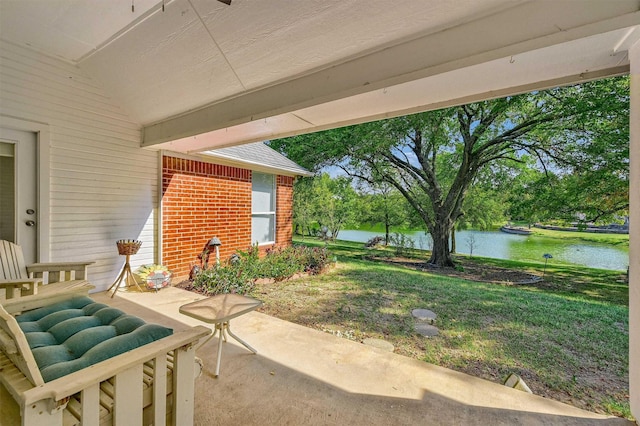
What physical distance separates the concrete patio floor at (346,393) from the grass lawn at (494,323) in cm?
44

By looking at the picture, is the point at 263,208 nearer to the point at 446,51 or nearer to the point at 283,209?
the point at 283,209

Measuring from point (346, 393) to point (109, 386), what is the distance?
1.56 metres

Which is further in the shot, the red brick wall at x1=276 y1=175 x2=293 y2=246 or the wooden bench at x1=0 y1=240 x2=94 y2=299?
the red brick wall at x1=276 y1=175 x2=293 y2=246

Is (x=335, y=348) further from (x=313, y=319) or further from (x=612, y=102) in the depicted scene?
(x=612, y=102)

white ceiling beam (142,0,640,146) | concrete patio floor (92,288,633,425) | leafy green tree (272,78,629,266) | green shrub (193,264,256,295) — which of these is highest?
leafy green tree (272,78,629,266)

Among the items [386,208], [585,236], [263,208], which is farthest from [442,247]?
[263,208]

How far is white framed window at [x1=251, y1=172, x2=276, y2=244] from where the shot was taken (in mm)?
7352

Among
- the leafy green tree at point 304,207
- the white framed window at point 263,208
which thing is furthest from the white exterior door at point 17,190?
the leafy green tree at point 304,207

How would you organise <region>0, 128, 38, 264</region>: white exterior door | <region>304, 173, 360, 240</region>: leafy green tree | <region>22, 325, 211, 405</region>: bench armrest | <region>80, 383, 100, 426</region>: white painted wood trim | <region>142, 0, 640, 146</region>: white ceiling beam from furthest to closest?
<region>304, 173, 360, 240</region>: leafy green tree < <region>0, 128, 38, 264</region>: white exterior door < <region>142, 0, 640, 146</region>: white ceiling beam < <region>80, 383, 100, 426</region>: white painted wood trim < <region>22, 325, 211, 405</region>: bench armrest

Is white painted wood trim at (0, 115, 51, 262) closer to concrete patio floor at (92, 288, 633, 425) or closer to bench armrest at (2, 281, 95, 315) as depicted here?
bench armrest at (2, 281, 95, 315)

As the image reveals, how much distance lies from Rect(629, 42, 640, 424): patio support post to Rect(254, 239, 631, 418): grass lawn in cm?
40

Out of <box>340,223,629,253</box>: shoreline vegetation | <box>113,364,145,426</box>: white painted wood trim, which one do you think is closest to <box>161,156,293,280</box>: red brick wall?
<box>113,364,145,426</box>: white painted wood trim

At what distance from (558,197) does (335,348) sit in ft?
25.7

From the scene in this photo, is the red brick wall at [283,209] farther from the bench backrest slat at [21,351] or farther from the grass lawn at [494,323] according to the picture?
the bench backrest slat at [21,351]
